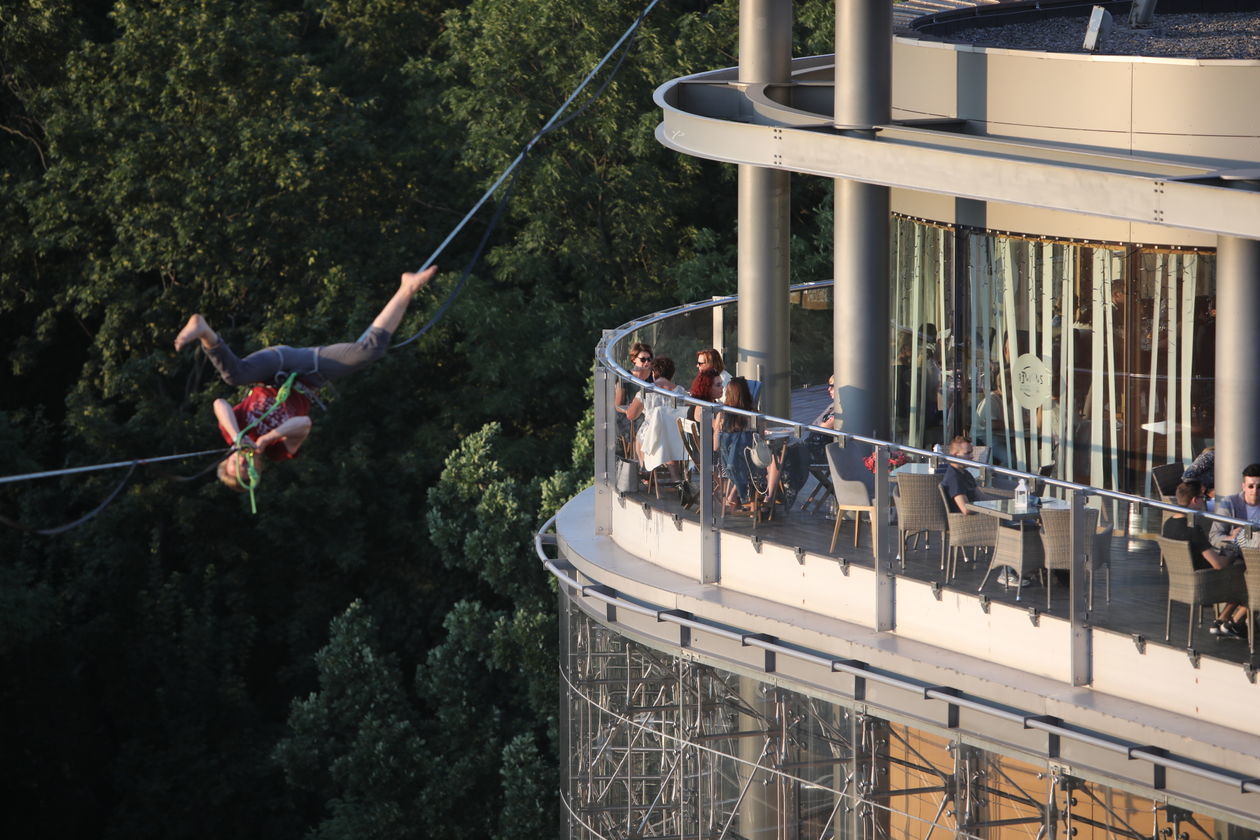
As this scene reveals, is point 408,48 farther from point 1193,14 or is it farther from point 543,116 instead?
point 1193,14

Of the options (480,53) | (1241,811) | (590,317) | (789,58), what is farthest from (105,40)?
(1241,811)

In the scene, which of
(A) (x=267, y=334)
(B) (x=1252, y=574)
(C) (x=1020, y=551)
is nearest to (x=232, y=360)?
(C) (x=1020, y=551)

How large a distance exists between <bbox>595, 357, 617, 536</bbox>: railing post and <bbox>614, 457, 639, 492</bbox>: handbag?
0.15 m

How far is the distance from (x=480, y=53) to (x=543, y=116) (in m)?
1.52

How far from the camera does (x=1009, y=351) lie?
1900 centimetres

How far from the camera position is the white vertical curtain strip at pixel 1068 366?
18312 millimetres

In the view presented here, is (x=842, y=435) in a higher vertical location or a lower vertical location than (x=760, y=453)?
higher

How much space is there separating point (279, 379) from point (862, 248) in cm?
548

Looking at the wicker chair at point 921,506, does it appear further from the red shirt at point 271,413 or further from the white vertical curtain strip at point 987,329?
the white vertical curtain strip at point 987,329

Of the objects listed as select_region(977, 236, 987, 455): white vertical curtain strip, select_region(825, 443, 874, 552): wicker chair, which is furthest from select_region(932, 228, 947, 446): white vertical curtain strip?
select_region(825, 443, 874, 552): wicker chair

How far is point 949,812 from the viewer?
1479cm

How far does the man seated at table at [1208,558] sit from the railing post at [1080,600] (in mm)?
596

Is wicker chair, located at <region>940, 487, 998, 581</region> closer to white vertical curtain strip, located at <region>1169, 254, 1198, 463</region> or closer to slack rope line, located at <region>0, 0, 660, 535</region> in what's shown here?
slack rope line, located at <region>0, 0, 660, 535</region>

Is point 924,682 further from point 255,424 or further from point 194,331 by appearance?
point 194,331
